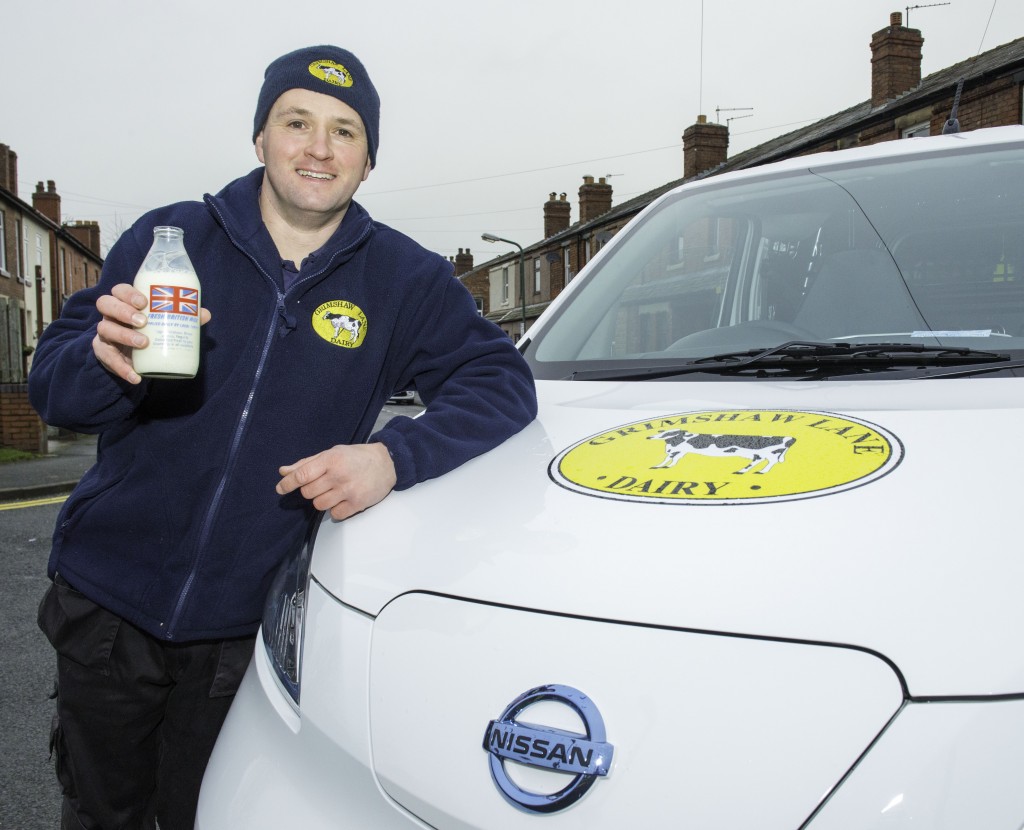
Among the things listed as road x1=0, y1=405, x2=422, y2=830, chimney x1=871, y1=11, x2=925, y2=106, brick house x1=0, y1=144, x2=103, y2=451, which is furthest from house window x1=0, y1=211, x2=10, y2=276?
chimney x1=871, y1=11, x2=925, y2=106

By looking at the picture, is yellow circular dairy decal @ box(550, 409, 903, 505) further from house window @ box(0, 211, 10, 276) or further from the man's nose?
house window @ box(0, 211, 10, 276)

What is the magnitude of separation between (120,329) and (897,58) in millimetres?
22148

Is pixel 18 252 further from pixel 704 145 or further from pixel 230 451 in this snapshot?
pixel 230 451

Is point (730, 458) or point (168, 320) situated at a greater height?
point (168, 320)

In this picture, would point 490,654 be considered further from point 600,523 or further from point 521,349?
point 521,349

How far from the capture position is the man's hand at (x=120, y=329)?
4.79 feet

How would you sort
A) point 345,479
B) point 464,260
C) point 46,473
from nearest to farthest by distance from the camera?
point 345,479
point 46,473
point 464,260

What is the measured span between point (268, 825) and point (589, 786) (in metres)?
0.51

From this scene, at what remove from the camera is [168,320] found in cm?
148

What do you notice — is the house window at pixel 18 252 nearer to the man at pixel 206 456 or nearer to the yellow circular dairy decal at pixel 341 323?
the man at pixel 206 456

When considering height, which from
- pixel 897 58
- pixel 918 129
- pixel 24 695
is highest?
pixel 897 58

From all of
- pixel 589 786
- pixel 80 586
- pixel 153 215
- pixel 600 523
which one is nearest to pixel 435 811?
pixel 589 786

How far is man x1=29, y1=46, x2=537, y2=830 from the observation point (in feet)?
5.76

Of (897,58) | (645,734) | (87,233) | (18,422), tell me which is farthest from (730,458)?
(87,233)
